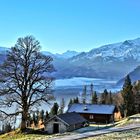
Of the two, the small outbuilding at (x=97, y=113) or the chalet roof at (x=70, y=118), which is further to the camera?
the small outbuilding at (x=97, y=113)

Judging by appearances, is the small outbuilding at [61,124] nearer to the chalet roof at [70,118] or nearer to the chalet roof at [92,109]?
the chalet roof at [70,118]

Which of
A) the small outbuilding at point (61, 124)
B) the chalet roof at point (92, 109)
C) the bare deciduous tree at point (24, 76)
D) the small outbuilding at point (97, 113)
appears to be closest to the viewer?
the bare deciduous tree at point (24, 76)

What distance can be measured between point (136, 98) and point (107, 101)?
31373mm

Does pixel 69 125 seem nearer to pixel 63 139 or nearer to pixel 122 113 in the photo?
pixel 63 139

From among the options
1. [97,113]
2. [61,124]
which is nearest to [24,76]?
[61,124]

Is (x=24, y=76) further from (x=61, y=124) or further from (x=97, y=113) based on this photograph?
(x=97, y=113)

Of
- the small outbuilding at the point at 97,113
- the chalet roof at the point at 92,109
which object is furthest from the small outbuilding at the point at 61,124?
the chalet roof at the point at 92,109

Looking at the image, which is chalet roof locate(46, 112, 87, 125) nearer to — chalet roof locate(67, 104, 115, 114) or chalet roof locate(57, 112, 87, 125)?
chalet roof locate(57, 112, 87, 125)

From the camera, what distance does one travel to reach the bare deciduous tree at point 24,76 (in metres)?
54.7

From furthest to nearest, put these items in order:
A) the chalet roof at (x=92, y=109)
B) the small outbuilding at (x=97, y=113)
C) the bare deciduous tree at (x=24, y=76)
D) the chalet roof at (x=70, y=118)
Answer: the chalet roof at (x=92, y=109) → the small outbuilding at (x=97, y=113) → the chalet roof at (x=70, y=118) → the bare deciduous tree at (x=24, y=76)

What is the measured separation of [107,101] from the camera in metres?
148

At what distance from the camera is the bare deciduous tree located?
54719mm

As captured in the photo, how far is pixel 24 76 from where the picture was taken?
55.5 meters

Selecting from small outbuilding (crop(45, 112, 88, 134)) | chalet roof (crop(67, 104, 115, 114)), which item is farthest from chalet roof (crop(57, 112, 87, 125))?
chalet roof (crop(67, 104, 115, 114))
